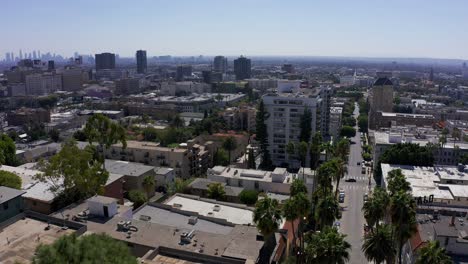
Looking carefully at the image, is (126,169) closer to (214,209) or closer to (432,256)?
(214,209)

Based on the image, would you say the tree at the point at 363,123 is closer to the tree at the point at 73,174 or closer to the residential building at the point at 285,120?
the residential building at the point at 285,120

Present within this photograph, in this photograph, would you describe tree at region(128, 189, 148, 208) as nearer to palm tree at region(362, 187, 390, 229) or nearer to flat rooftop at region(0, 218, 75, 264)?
flat rooftop at region(0, 218, 75, 264)

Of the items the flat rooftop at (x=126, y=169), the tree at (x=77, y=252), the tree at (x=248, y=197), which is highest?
the tree at (x=77, y=252)

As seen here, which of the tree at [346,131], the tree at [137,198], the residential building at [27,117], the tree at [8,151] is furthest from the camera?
the residential building at [27,117]

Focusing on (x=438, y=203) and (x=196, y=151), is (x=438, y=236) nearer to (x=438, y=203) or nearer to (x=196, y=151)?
(x=438, y=203)

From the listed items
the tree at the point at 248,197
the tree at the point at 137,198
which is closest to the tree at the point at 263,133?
the tree at the point at 248,197

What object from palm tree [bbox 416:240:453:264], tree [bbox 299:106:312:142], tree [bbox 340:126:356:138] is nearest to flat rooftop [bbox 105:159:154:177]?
tree [bbox 299:106:312:142]

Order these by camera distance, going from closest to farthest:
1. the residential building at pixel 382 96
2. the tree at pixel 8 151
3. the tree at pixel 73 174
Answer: the tree at pixel 73 174 → the tree at pixel 8 151 → the residential building at pixel 382 96
